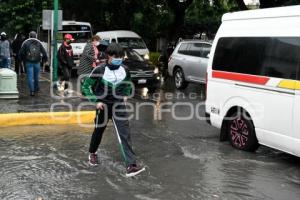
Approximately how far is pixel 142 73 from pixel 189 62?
1809 millimetres

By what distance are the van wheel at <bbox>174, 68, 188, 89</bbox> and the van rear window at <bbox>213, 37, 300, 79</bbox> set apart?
9580 millimetres

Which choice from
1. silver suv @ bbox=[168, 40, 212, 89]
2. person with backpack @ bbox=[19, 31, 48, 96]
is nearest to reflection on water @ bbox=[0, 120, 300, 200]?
person with backpack @ bbox=[19, 31, 48, 96]

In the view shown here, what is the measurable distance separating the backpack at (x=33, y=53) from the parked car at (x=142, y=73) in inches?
149

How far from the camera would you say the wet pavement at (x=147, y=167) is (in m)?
6.63

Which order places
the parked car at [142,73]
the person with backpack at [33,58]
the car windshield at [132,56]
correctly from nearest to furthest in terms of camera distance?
the person with backpack at [33,58] → the parked car at [142,73] → the car windshield at [132,56]

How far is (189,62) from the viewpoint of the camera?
18516 mm

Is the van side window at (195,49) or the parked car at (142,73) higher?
the van side window at (195,49)

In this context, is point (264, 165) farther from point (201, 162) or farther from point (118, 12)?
point (118, 12)

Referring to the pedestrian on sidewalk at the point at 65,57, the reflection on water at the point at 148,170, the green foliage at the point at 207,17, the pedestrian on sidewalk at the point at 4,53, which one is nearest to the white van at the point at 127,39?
the pedestrian on sidewalk at the point at 4,53

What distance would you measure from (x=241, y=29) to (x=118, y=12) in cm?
2465

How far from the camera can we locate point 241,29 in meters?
8.91

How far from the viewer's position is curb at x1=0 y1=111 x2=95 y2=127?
427 inches

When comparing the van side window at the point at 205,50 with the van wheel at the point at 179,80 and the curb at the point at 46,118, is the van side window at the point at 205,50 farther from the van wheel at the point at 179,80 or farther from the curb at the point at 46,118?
the curb at the point at 46,118

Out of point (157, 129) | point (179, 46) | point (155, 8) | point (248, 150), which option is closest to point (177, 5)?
point (155, 8)
